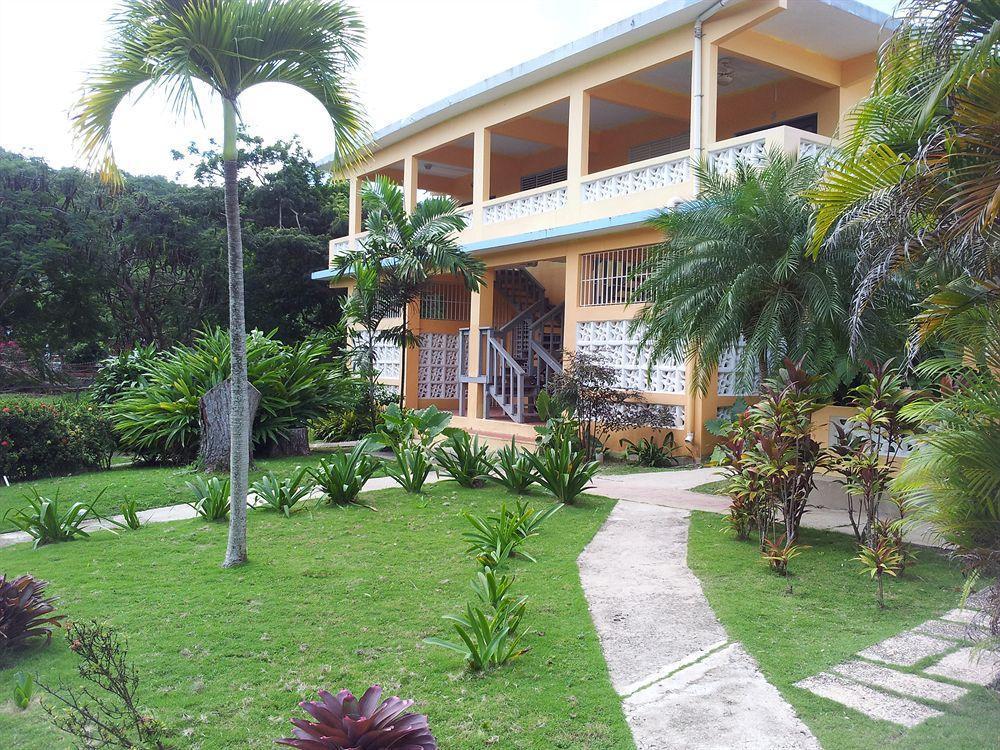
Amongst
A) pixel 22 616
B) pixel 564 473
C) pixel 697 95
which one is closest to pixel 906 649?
pixel 564 473

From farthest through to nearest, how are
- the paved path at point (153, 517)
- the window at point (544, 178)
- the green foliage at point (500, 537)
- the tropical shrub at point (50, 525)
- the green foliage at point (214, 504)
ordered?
the window at point (544, 178)
the green foliage at point (214, 504)
the paved path at point (153, 517)
the tropical shrub at point (50, 525)
the green foliage at point (500, 537)

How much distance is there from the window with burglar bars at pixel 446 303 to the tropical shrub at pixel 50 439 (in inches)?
382

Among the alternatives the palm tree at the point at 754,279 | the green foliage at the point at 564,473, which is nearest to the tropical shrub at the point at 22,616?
the green foliage at the point at 564,473

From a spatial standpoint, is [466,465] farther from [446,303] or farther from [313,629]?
[446,303]

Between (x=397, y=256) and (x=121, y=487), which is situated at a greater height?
(x=397, y=256)

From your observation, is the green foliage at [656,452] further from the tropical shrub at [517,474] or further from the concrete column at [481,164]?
the concrete column at [481,164]

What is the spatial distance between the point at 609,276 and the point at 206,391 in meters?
7.14

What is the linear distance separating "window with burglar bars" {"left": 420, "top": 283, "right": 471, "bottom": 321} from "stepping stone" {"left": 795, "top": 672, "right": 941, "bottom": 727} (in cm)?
1668

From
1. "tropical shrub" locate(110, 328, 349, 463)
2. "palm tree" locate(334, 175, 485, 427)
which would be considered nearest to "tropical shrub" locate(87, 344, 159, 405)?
"tropical shrub" locate(110, 328, 349, 463)

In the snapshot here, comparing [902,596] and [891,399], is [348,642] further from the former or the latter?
[891,399]

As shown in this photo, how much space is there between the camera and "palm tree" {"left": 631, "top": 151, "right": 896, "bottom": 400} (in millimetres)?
8977

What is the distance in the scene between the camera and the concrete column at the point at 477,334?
58.3ft

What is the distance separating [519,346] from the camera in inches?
770

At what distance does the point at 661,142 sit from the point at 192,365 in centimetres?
1097
